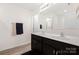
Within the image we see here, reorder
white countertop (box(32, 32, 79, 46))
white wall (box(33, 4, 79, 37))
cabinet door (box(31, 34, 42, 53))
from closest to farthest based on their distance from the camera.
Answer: white countertop (box(32, 32, 79, 46)) → white wall (box(33, 4, 79, 37)) → cabinet door (box(31, 34, 42, 53))

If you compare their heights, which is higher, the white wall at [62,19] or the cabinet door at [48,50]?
the white wall at [62,19]

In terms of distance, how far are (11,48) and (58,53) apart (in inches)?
33.5

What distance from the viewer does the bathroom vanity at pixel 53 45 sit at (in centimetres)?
120

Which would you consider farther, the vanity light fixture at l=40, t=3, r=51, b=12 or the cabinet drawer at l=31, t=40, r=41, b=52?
the cabinet drawer at l=31, t=40, r=41, b=52

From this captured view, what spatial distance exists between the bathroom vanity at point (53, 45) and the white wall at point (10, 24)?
19 cm

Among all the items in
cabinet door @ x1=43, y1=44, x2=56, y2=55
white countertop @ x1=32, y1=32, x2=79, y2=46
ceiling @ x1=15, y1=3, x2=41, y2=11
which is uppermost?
ceiling @ x1=15, y1=3, x2=41, y2=11

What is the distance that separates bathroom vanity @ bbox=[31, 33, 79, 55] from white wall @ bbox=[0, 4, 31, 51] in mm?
192

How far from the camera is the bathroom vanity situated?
3.92ft

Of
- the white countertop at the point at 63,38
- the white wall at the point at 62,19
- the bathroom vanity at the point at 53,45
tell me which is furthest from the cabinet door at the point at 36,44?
the white wall at the point at 62,19

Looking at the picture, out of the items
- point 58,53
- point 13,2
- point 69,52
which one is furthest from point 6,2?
point 69,52

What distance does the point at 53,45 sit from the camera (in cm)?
141

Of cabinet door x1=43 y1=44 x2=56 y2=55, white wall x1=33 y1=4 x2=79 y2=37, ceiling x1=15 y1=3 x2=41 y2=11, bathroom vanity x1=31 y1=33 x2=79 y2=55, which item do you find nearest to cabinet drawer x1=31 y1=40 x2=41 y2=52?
bathroom vanity x1=31 y1=33 x2=79 y2=55

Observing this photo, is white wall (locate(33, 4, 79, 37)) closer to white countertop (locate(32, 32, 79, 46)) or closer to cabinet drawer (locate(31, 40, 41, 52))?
white countertop (locate(32, 32, 79, 46))

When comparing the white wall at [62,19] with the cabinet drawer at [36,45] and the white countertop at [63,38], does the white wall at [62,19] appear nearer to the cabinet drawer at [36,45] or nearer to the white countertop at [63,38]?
the white countertop at [63,38]
